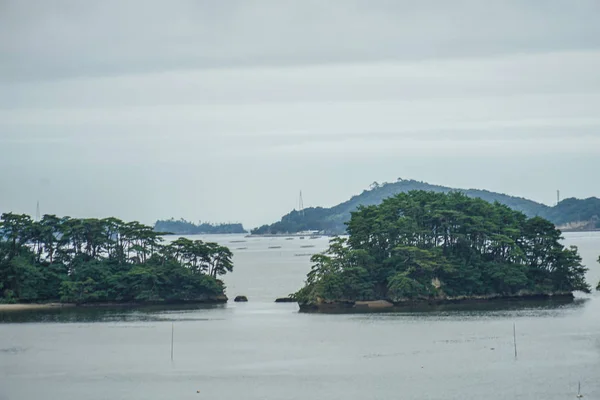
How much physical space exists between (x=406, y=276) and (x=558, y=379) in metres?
31.6

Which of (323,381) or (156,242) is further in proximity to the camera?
(156,242)

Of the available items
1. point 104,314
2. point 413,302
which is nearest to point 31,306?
point 104,314

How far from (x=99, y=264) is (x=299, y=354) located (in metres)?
33.8

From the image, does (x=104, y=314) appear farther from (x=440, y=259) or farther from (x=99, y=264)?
(x=440, y=259)

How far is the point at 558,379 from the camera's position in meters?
45.0

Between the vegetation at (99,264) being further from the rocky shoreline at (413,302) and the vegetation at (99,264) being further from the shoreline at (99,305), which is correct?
the rocky shoreline at (413,302)

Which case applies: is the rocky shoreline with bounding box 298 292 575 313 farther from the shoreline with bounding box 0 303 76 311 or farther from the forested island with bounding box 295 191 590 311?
the shoreline with bounding box 0 303 76 311

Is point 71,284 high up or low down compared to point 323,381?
up

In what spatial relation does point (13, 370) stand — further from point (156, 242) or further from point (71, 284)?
point (156, 242)

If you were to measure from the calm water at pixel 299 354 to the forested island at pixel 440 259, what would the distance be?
3147mm

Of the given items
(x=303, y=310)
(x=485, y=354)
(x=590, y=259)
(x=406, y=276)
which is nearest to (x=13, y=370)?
(x=485, y=354)

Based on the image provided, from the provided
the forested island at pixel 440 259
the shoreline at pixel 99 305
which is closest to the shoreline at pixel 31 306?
the shoreline at pixel 99 305

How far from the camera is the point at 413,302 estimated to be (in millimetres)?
77500

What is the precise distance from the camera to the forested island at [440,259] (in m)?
76.8
